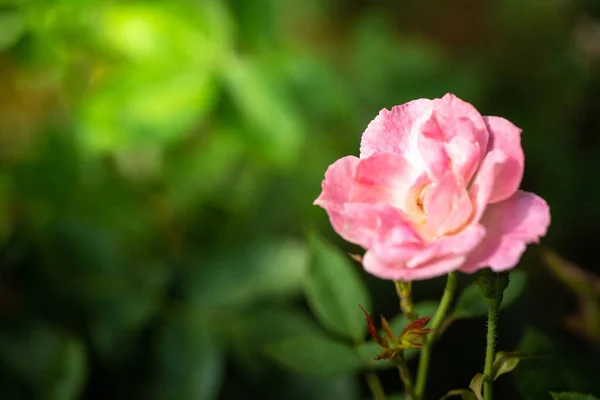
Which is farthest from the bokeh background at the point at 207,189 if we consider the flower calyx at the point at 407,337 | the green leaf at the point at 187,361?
the flower calyx at the point at 407,337

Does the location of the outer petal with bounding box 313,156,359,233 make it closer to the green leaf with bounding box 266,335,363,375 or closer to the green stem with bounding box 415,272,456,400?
the green stem with bounding box 415,272,456,400

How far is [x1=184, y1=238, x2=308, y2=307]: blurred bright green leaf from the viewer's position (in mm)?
778

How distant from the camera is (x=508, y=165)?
0.32m

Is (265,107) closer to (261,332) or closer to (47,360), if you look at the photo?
(261,332)

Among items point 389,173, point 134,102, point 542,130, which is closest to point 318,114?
point 134,102

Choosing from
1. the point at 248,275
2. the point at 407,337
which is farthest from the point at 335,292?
the point at 248,275

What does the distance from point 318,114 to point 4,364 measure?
1.78 ft

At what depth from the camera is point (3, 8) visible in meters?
0.84

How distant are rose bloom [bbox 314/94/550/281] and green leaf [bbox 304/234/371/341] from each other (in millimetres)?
181

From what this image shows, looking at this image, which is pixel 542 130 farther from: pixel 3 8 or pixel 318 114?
pixel 3 8

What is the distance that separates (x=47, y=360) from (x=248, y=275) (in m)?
0.23

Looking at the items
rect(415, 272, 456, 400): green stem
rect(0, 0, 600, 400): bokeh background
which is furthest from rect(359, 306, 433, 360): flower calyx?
rect(0, 0, 600, 400): bokeh background

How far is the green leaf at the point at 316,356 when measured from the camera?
1.52 ft

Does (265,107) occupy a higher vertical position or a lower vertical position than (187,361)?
higher
